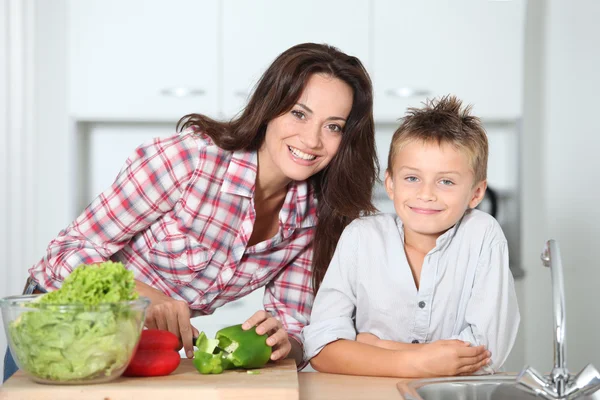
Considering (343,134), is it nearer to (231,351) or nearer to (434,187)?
(434,187)

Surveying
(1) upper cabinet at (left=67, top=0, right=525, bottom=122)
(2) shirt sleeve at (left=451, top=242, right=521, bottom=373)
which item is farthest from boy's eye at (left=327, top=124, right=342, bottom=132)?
(1) upper cabinet at (left=67, top=0, right=525, bottom=122)

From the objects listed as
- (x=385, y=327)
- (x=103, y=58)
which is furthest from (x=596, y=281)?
(x=103, y=58)

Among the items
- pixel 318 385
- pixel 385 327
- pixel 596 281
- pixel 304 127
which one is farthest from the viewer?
pixel 596 281

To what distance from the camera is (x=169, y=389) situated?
1.09 m

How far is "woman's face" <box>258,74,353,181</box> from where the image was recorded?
1.66m

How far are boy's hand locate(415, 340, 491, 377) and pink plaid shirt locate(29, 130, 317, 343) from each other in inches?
15.9

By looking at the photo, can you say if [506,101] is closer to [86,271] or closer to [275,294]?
[275,294]

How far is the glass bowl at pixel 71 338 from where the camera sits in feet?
3.37

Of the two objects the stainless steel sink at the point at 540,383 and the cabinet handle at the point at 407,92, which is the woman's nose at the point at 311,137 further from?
the cabinet handle at the point at 407,92

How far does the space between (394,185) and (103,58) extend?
1.80m

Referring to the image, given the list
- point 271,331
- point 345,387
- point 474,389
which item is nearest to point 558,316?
point 474,389

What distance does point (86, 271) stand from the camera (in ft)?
3.52

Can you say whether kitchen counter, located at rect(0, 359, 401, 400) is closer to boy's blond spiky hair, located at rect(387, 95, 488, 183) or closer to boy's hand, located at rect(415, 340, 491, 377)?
boy's hand, located at rect(415, 340, 491, 377)

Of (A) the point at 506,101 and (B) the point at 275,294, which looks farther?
(A) the point at 506,101
